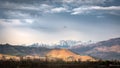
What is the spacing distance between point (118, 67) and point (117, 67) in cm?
88

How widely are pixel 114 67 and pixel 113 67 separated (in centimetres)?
28

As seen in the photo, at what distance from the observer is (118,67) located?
66875 mm

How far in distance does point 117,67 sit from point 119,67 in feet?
6.80

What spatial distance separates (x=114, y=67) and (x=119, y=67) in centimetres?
135

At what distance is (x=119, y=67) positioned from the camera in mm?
67938

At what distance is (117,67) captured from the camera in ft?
217

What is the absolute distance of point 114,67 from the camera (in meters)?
68.2

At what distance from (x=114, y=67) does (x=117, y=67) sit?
2171 mm

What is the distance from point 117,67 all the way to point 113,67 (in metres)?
2.34

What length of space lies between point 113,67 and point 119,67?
5.31 ft

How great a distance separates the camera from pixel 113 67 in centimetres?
6838
